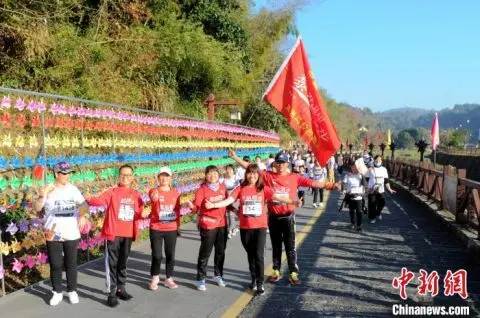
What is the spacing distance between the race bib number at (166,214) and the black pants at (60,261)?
3.57ft

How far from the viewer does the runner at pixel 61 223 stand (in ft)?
19.3

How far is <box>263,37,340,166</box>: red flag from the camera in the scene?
688cm

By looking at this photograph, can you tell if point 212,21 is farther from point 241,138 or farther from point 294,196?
point 294,196

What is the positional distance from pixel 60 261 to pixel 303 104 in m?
3.58

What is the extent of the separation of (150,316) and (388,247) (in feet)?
18.0

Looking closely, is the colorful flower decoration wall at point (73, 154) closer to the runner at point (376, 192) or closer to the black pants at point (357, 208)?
the black pants at point (357, 208)

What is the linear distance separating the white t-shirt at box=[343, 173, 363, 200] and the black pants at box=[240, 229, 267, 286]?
561 centimetres

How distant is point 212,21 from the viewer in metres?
18.4

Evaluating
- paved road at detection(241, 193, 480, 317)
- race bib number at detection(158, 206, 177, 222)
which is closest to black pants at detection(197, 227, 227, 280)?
race bib number at detection(158, 206, 177, 222)

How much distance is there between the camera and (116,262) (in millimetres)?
6219

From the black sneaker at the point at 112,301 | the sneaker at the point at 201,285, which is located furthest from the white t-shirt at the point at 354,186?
the black sneaker at the point at 112,301

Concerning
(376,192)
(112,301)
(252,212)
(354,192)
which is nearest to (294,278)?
(252,212)

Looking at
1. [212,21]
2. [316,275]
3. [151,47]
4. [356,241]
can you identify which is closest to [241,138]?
[212,21]

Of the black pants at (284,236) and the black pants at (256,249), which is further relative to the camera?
the black pants at (284,236)
